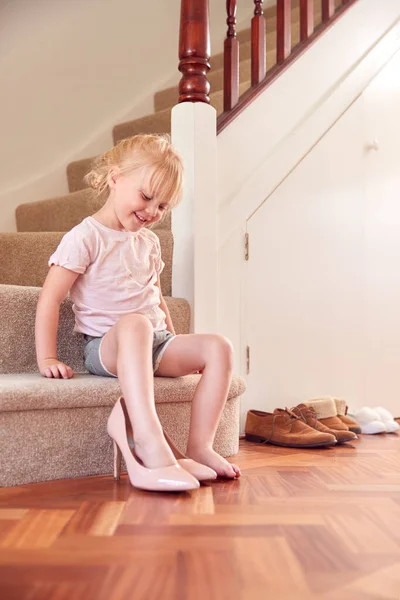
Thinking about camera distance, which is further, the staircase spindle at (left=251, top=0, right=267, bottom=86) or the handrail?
the staircase spindle at (left=251, top=0, right=267, bottom=86)

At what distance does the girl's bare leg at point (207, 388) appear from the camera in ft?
4.93

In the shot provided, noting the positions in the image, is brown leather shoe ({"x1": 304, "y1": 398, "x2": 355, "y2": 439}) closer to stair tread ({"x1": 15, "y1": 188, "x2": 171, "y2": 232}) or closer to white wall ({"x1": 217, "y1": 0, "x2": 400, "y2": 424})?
white wall ({"x1": 217, "y1": 0, "x2": 400, "y2": 424})

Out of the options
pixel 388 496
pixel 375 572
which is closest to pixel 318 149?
pixel 388 496

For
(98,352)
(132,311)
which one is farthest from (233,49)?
(98,352)

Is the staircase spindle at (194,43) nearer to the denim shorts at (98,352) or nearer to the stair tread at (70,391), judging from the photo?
the denim shorts at (98,352)

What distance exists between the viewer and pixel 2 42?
266cm

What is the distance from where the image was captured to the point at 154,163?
164 cm

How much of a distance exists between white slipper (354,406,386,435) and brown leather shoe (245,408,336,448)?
302 millimetres

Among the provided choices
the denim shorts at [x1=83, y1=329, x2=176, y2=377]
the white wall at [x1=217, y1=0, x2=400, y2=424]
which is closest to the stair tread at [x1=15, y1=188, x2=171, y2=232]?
the white wall at [x1=217, y1=0, x2=400, y2=424]

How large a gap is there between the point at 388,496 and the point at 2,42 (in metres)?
2.20

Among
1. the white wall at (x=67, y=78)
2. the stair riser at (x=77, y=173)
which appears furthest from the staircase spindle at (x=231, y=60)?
the white wall at (x=67, y=78)

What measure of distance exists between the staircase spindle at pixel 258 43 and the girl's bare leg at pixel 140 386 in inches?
45.6

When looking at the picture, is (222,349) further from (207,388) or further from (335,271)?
(335,271)

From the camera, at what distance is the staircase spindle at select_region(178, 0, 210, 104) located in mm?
2012
